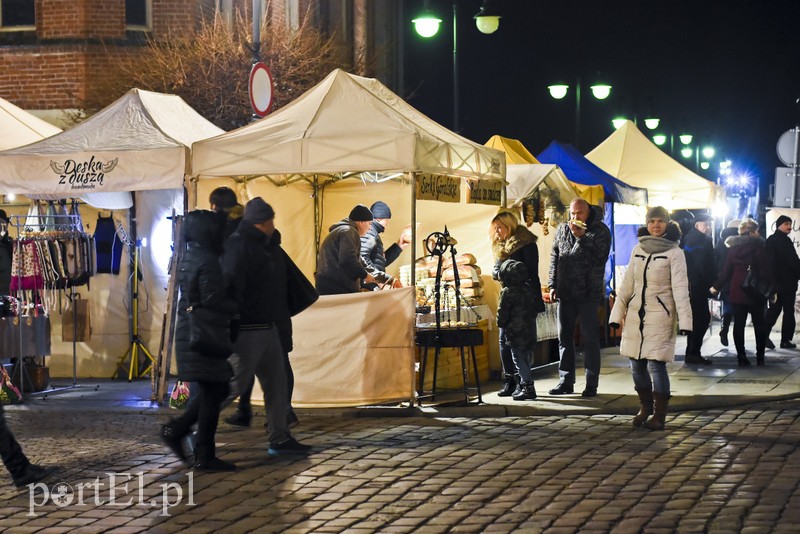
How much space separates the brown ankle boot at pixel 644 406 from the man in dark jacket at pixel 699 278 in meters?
5.97

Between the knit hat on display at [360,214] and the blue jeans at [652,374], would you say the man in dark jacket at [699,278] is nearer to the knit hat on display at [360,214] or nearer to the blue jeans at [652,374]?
the knit hat on display at [360,214]

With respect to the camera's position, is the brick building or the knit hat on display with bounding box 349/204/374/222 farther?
the brick building

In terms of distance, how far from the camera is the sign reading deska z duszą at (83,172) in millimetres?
12898

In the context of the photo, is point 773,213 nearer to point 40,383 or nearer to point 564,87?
point 564,87

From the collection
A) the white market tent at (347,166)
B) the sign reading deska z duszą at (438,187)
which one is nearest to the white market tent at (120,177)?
the white market tent at (347,166)

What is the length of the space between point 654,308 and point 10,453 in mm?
5205

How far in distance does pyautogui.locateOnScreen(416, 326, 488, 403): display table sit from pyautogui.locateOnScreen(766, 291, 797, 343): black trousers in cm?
606

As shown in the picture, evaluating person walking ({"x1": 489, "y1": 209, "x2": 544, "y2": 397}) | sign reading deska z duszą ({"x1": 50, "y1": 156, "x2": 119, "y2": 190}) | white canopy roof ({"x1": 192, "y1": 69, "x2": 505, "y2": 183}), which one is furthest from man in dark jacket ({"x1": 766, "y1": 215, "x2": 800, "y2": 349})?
sign reading deska z duszą ({"x1": 50, "y1": 156, "x2": 119, "y2": 190})

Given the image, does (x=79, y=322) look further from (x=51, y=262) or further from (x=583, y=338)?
(x=583, y=338)

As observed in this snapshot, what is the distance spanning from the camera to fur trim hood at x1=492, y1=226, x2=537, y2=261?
13.1m

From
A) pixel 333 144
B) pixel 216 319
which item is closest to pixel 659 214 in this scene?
pixel 333 144

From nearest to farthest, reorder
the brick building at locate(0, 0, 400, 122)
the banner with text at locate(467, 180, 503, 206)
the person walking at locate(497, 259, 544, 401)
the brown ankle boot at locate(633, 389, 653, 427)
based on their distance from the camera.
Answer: the brown ankle boot at locate(633, 389, 653, 427)
the person walking at locate(497, 259, 544, 401)
the banner with text at locate(467, 180, 503, 206)
the brick building at locate(0, 0, 400, 122)

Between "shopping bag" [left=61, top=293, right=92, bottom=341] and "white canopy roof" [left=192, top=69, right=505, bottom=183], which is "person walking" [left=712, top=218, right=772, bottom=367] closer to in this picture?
"white canopy roof" [left=192, top=69, right=505, bottom=183]

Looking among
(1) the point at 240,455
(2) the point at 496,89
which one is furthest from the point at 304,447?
(2) the point at 496,89
